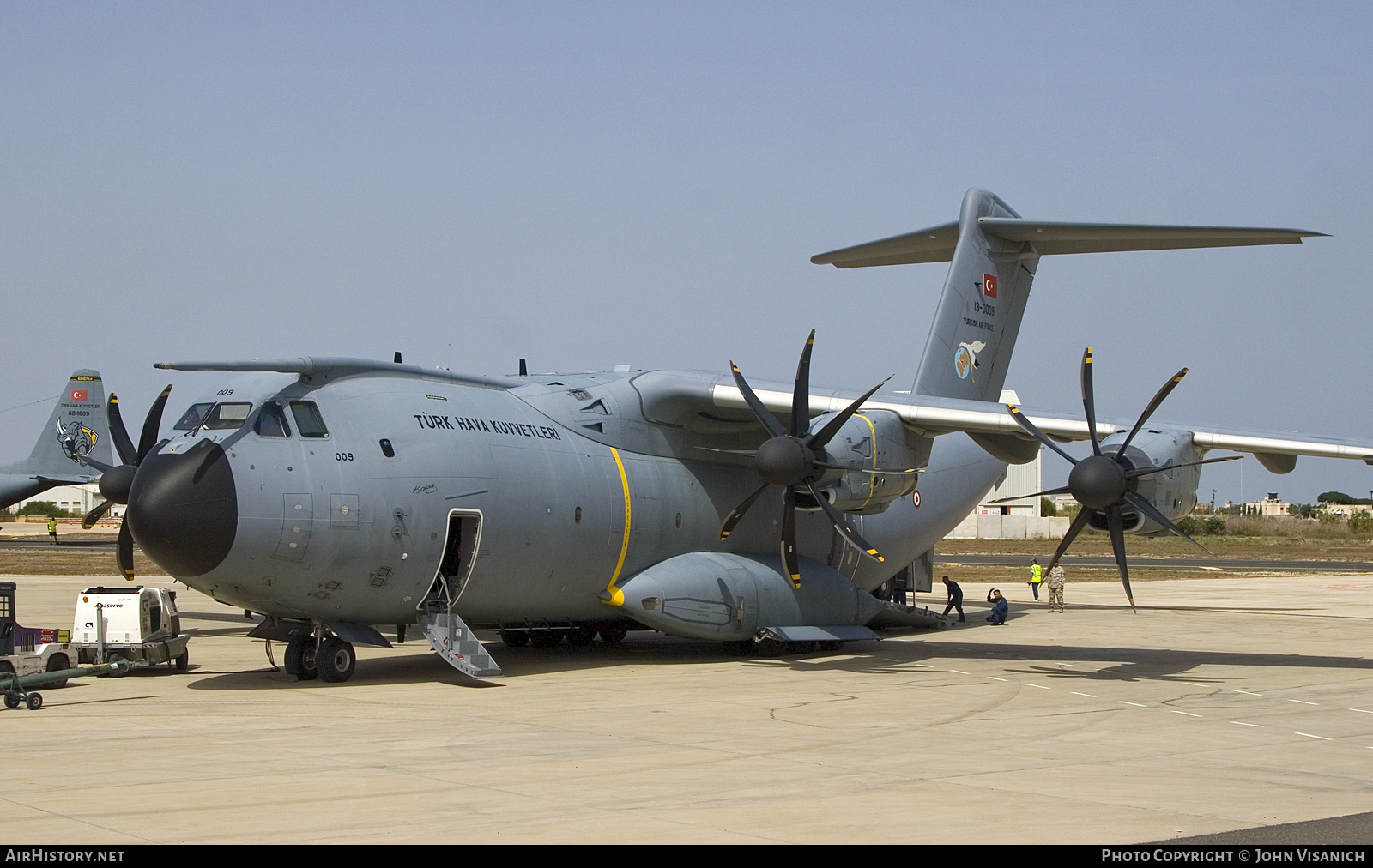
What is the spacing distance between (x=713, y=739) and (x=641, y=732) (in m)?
0.74

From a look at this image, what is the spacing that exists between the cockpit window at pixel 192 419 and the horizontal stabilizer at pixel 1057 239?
11.0 metres

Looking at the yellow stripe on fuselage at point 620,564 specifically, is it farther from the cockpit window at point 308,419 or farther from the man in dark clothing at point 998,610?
the man in dark clothing at point 998,610

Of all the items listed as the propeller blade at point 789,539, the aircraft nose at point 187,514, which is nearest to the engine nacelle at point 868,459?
the propeller blade at point 789,539

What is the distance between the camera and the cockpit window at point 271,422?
14.1 metres

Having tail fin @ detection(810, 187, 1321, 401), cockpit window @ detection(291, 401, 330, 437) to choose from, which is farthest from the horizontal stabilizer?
cockpit window @ detection(291, 401, 330, 437)

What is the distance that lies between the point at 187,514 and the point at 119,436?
6194 mm

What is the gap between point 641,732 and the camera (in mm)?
11516

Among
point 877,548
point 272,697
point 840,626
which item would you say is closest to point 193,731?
point 272,697

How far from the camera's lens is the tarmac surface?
7566mm

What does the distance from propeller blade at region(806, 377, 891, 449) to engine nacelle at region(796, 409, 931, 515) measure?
60cm
